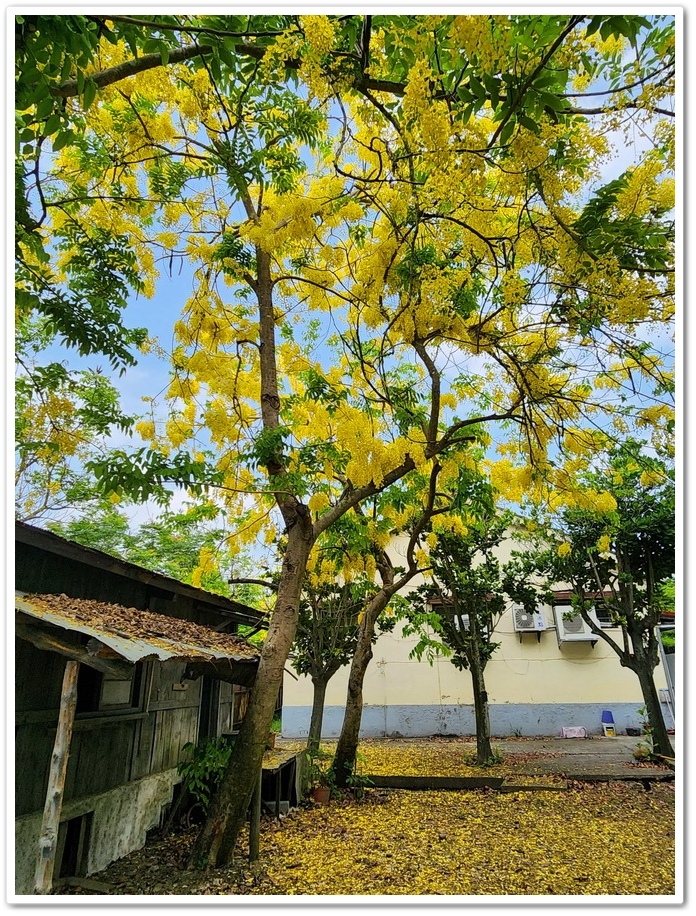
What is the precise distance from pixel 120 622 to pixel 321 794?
375cm

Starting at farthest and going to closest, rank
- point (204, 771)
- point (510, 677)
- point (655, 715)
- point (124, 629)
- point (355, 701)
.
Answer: point (510, 677) → point (655, 715) → point (355, 701) → point (204, 771) → point (124, 629)

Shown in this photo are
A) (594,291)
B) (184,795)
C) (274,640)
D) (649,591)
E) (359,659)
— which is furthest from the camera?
(649,591)

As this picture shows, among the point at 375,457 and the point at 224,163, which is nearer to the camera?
the point at 224,163

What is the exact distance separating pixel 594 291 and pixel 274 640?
2.85 meters

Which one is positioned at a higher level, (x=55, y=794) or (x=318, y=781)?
(x=55, y=794)

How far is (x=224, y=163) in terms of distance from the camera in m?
3.19

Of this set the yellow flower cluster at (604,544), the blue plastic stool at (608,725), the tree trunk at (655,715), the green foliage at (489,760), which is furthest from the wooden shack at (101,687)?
the blue plastic stool at (608,725)

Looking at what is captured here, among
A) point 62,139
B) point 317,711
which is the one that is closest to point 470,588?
point 317,711

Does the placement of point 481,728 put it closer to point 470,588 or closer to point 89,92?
point 470,588

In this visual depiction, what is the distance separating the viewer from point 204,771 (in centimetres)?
473

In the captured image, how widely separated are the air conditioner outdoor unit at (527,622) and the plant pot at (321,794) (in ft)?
21.8

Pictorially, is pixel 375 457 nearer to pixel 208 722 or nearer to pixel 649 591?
pixel 208 722

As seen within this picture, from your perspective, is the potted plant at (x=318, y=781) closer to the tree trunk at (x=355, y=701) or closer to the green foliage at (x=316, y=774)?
the green foliage at (x=316, y=774)

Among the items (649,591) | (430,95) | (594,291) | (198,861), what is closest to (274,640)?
(198,861)
